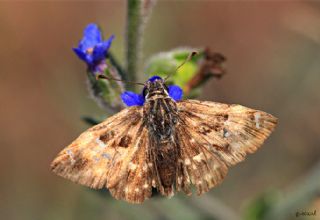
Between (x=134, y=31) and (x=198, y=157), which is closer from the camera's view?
(x=198, y=157)

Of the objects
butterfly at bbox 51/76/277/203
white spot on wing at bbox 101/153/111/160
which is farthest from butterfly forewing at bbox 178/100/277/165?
white spot on wing at bbox 101/153/111/160

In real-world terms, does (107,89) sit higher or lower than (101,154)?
higher

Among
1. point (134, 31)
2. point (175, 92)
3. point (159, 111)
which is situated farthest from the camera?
point (134, 31)

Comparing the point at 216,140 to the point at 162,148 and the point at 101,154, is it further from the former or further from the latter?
the point at 101,154

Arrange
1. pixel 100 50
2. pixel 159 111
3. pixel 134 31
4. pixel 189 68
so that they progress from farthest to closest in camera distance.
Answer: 1. pixel 189 68
2. pixel 134 31
3. pixel 100 50
4. pixel 159 111

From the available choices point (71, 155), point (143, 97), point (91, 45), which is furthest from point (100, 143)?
point (91, 45)

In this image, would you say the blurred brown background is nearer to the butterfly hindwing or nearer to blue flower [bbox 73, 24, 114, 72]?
blue flower [bbox 73, 24, 114, 72]

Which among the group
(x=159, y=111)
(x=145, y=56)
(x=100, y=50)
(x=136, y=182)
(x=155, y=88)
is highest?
(x=145, y=56)
